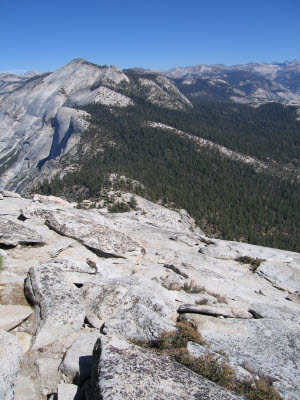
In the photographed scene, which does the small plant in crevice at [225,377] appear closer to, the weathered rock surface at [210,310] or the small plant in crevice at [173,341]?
the small plant in crevice at [173,341]

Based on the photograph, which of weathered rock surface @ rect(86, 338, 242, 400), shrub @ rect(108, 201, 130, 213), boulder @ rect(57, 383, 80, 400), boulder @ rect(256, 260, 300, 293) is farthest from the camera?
shrub @ rect(108, 201, 130, 213)

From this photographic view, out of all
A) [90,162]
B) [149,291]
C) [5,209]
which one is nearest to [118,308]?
[149,291]

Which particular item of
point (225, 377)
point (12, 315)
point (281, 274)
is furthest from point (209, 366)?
point (281, 274)

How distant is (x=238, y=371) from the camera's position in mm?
6555

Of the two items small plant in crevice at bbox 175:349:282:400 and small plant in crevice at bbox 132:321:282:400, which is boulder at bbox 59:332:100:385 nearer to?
small plant in crevice at bbox 132:321:282:400

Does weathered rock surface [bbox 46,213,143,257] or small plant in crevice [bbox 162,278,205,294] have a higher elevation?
weathered rock surface [bbox 46,213,143,257]

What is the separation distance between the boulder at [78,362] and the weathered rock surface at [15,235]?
8063 mm

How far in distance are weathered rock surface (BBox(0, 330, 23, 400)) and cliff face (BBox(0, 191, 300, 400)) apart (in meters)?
0.02

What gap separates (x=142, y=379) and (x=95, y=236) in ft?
37.0

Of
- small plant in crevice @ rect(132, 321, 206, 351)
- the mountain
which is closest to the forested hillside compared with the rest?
the mountain

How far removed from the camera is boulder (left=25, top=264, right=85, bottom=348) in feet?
25.8

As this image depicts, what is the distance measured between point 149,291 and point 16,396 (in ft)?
16.8

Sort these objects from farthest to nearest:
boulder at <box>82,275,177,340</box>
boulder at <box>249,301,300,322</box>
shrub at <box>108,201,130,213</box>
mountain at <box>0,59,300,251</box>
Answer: mountain at <box>0,59,300,251</box>
shrub at <box>108,201,130,213</box>
boulder at <box>249,301,300,322</box>
boulder at <box>82,275,177,340</box>

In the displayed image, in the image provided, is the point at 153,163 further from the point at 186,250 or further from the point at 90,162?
the point at 186,250
